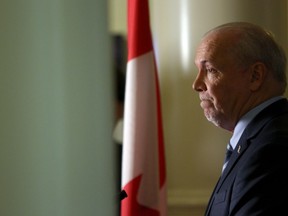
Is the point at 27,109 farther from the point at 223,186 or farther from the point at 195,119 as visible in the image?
the point at 195,119

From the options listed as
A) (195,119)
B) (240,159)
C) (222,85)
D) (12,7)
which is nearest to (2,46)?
(12,7)

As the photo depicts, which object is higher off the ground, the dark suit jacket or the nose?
the nose

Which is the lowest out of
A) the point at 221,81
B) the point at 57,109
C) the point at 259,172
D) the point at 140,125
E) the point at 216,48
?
the point at 140,125

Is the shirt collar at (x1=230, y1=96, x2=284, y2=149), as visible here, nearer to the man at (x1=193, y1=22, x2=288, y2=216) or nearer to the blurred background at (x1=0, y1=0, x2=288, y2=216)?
the man at (x1=193, y1=22, x2=288, y2=216)

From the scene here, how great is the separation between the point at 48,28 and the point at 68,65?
0.11 feet

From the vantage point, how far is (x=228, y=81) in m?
1.43

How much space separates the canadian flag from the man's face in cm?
59

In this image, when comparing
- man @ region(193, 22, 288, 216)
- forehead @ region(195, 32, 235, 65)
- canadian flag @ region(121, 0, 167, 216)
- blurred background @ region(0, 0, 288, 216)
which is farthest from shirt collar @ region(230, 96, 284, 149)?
blurred background @ region(0, 0, 288, 216)

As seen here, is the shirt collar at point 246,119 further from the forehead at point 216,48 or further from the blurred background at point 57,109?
the blurred background at point 57,109

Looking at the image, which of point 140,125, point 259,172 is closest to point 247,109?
point 259,172

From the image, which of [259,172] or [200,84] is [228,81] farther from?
[259,172]

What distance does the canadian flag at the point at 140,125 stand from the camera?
6.71 feet

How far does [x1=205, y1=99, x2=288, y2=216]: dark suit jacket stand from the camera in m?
1.09

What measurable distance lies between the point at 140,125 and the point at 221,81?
2.23 feet
